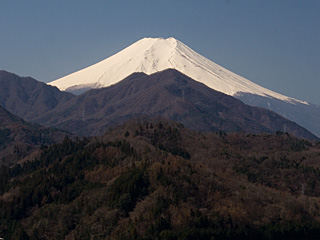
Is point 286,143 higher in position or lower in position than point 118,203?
higher

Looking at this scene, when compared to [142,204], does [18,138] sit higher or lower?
lower

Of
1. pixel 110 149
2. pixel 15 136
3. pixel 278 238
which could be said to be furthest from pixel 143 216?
pixel 15 136

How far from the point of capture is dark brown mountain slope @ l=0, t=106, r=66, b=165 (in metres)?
140

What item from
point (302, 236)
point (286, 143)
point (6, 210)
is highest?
point (286, 143)

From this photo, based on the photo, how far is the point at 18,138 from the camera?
16912 centimetres

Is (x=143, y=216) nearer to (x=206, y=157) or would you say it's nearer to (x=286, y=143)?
(x=206, y=157)

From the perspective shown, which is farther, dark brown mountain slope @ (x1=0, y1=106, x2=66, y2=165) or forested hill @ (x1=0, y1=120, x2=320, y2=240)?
dark brown mountain slope @ (x1=0, y1=106, x2=66, y2=165)

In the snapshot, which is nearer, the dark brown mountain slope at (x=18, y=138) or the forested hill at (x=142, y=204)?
the forested hill at (x=142, y=204)

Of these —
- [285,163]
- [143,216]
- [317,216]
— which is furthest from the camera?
[285,163]

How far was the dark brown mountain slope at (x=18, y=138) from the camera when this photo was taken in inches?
5527

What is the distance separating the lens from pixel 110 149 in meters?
95.5

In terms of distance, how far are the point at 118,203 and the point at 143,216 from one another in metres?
4.14

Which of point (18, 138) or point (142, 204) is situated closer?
point (142, 204)

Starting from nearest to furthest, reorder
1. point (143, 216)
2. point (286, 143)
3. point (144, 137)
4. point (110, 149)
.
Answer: point (143, 216) → point (110, 149) → point (144, 137) → point (286, 143)
